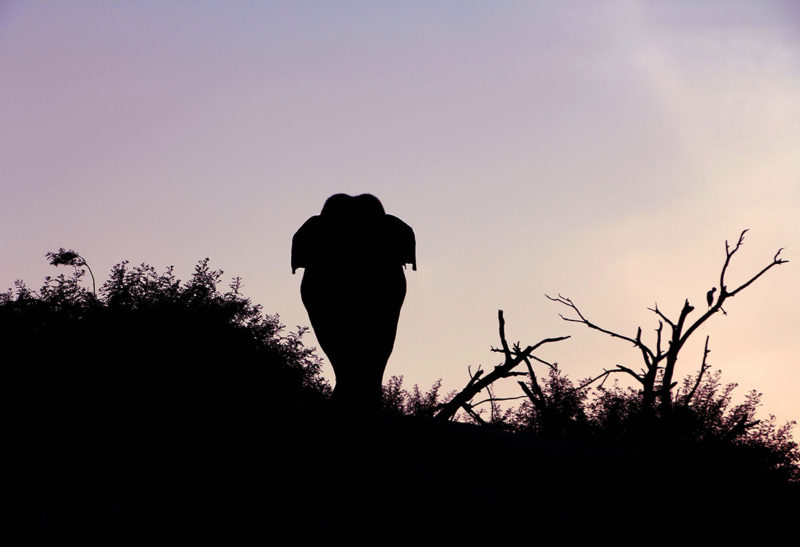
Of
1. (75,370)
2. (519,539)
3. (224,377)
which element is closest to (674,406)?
(224,377)

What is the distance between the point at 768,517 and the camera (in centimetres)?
637

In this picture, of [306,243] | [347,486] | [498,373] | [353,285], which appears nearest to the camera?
[347,486]

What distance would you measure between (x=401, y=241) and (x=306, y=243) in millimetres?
768

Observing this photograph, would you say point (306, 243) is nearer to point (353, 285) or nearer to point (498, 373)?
point (353, 285)

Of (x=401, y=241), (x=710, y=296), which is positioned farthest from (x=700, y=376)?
(x=401, y=241)

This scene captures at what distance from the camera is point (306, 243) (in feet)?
23.3

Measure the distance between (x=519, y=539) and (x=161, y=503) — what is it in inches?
80.4

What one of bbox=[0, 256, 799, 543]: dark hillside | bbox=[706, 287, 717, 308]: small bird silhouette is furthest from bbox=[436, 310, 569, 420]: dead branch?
bbox=[0, 256, 799, 543]: dark hillside

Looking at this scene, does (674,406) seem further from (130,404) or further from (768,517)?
(130,404)

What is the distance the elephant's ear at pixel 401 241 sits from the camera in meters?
7.12

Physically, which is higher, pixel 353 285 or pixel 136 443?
pixel 353 285

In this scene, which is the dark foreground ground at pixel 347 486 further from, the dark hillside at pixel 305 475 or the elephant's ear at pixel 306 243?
the elephant's ear at pixel 306 243

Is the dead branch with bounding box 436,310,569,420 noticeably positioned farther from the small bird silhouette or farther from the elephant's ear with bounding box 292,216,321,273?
the elephant's ear with bounding box 292,216,321,273

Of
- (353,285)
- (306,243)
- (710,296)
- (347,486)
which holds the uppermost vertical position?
(710,296)
